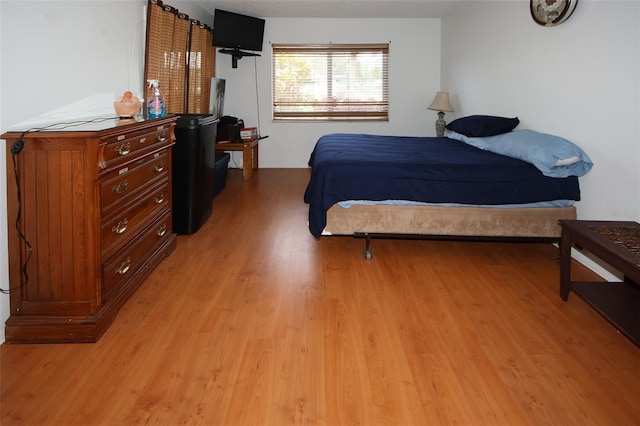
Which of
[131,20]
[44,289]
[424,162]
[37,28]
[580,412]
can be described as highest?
[131,20]

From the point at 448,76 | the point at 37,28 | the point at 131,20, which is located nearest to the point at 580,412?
the point at 37,28

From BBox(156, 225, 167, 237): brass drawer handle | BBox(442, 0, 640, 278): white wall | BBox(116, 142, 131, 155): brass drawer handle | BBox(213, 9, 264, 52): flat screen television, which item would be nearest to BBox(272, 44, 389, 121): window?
BBox(213, 9, 264, 52): flat screen television

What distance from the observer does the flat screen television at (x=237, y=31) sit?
22.0ft

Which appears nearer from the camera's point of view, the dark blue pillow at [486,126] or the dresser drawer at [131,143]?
the dresser drawer at [131,143]

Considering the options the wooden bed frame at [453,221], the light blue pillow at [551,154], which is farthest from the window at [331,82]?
the wooden bed frame at [453,221]

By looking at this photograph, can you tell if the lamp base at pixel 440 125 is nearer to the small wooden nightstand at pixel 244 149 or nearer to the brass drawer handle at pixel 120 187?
the small wooden nightstand at pixel 244 149

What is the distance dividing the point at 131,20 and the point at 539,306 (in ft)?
12.2

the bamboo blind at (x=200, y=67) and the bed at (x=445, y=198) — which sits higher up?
the bamboo blind at (x=200, y=67)

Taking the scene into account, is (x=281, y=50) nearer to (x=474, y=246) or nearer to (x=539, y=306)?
(x=474, y=246)

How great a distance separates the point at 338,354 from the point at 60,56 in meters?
2.26

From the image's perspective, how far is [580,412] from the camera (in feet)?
6.20

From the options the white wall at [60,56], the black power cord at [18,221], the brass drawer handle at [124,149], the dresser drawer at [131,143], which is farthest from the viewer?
the brass drawer handle at [124,149]

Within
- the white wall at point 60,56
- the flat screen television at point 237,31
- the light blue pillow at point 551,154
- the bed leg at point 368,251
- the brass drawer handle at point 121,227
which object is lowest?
the bed leg at point 368,251

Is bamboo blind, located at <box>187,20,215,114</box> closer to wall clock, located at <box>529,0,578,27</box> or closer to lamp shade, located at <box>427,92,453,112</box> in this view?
lamp shade, located at <box>427,92,453,112</box>
